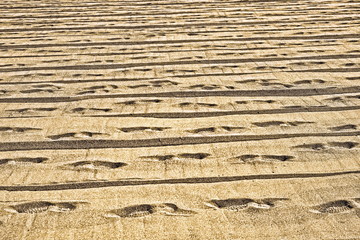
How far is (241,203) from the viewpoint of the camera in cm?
181

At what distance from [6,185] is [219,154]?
30.8 inches

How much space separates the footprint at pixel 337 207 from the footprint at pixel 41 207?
30.2 inches

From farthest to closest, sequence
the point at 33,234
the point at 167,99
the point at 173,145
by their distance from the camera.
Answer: the point at 167,99, the point at 173,145, the point at 33,234

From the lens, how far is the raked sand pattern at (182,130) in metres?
1.74

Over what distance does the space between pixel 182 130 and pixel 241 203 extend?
643mm

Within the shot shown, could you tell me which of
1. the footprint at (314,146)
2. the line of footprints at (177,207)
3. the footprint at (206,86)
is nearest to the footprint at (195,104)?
the footprint at (206,86)

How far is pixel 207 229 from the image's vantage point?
5.49ft

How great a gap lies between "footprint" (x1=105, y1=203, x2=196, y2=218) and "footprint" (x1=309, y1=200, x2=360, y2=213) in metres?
0.39

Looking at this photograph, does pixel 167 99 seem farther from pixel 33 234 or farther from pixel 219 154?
pixel 33 234

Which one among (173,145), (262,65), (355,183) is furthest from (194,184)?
(262,65)

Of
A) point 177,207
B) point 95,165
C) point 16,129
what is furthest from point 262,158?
point 16,129

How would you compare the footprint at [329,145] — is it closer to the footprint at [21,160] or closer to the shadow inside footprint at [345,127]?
the shadow inside footprint at [345,127]

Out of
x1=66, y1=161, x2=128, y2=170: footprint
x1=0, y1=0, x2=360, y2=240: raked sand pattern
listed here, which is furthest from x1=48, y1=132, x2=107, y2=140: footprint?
x1=66, y1=161, x2=128, y2=170: footprint

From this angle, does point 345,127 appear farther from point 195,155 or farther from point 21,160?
point 21,160
